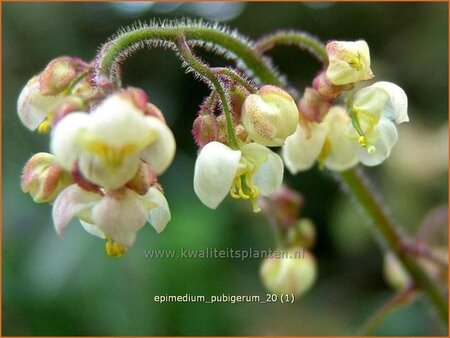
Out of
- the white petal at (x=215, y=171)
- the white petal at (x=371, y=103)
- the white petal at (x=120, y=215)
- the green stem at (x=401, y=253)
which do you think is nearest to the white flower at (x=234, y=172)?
the white petal at (x=215, y=171)

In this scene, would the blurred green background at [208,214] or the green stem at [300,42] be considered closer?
the green stem at [300,42]

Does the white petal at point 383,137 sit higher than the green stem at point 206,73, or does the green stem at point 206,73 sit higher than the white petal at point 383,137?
the white petal at point 383,137

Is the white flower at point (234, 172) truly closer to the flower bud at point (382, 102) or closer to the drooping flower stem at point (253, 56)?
the drooping flower stem at point (253, 56)

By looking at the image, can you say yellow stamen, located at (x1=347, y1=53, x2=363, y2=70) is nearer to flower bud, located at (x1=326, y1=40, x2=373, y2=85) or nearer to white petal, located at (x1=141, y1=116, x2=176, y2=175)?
flower bud, located at (x1=326, y1=40, x2=373, y2=85)

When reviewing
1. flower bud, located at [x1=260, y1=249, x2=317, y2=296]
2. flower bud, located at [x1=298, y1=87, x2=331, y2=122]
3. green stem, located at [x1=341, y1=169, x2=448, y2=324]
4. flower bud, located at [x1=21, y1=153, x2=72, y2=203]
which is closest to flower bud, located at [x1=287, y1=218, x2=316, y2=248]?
flower bud, located at [x1=260, y1=249, x2=317, y2=296]

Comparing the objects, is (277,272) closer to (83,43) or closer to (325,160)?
(325,160)

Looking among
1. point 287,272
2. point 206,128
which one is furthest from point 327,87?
point 287,272

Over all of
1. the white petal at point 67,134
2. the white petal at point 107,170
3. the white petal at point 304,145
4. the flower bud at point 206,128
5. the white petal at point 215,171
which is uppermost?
the white petal at point 304,145

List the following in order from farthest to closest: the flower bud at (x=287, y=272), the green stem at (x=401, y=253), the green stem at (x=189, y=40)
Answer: the flower bud at (x=287, y=272) → the green stem at (x=401, y=253) → the green stem at (x=189, y=40)
